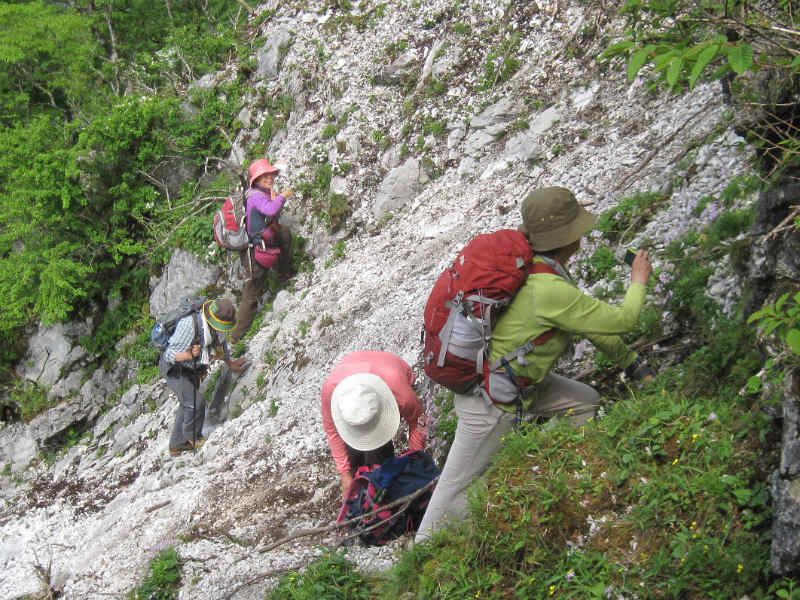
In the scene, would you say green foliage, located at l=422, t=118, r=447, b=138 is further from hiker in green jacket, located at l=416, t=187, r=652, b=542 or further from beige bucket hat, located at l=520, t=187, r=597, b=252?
beige bucket hat, located at l=520, t=187, r=597, b=252

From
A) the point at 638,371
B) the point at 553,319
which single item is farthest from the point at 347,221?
the point at 553,319

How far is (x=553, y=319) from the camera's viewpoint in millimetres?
3633

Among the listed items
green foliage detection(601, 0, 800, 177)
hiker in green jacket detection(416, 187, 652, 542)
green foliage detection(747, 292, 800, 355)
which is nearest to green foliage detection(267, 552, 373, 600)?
hiker in green jacket detection(416, 187, 652, 542)

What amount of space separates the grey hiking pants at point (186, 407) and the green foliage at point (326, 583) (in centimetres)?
485

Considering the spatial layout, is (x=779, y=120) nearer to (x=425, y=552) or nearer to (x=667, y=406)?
(x=667, y=406)

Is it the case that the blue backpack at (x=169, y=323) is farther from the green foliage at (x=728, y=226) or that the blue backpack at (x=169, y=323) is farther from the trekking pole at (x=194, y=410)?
the green foliage at (x=728, y=226)

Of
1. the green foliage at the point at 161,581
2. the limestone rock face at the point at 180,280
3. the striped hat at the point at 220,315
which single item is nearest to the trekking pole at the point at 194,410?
the striped hat at the point at 220,315

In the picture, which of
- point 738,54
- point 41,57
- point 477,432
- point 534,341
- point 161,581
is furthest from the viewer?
point 41,57

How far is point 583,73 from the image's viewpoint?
32.0 ft

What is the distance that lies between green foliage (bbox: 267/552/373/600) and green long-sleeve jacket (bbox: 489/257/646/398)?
2.06 meters

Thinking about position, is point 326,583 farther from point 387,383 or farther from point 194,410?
point 194,410

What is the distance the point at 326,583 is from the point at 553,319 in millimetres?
2640

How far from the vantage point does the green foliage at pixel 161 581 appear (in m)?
5.94

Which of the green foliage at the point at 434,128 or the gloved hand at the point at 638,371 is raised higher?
the green foliage at the point at 434,128
